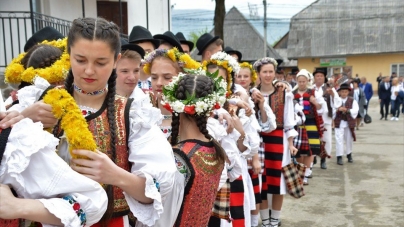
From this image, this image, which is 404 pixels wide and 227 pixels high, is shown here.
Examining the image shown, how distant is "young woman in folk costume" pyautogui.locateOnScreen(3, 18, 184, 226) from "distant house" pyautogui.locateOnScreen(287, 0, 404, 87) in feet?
119

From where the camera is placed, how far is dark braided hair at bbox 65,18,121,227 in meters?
1.71

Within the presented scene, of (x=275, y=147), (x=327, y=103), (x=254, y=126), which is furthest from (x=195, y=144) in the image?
(x=327, y=103)

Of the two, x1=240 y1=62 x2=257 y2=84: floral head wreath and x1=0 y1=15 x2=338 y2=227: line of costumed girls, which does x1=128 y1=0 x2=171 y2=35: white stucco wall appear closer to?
x1=240 y1=62 x2=257 y2=84: floral head wreath

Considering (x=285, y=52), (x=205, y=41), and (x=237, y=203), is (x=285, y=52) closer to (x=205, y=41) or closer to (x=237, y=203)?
(x=205, y=41)

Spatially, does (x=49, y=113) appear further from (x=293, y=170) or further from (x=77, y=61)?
(x=293, y=170)

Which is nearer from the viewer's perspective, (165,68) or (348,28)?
(165,68)

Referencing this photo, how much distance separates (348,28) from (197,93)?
38585 mm

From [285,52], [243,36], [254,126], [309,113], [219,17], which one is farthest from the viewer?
[285,52]

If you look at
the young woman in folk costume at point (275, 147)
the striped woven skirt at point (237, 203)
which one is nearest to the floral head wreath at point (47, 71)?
the striped woven skirt at point (237, 203)

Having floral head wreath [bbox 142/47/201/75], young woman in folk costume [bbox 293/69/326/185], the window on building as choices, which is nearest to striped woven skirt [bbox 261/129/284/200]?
young woman in folk costume [bbox 293/69/326/185]

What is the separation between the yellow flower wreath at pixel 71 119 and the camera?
1.61 metres

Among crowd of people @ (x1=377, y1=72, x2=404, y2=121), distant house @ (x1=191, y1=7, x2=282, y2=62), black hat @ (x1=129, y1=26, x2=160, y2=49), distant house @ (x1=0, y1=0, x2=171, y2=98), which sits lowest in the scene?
crowd of people @ (x1=377, y1=72, x2=404, y2=121)

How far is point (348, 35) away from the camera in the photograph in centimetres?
3775

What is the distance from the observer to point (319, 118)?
799 cm
